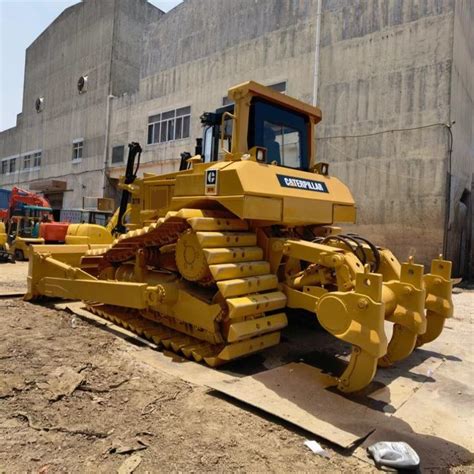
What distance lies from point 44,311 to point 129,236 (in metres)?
2.03

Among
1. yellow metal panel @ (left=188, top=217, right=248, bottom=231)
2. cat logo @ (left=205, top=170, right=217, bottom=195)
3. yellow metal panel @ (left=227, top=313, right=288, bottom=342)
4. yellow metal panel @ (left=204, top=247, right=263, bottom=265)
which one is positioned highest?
cat logo @ (left=205, top=170, right=217, bottom=195)

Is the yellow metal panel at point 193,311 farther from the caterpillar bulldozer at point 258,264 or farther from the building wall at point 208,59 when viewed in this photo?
the building wall at point 208,59

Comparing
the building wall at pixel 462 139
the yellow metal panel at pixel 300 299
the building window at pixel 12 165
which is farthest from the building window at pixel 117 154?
the yellow metal panel at pixel 300 299

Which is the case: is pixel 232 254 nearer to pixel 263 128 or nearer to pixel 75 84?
pixel 263 128

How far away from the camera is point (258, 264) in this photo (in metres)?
4.24

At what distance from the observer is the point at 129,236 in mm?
5020

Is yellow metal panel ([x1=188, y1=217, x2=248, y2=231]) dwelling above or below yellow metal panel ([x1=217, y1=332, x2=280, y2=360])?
above

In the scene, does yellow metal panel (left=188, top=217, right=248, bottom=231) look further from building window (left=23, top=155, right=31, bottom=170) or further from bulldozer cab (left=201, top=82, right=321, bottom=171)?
building window (left=23, top=155, right=31, bottom=170)

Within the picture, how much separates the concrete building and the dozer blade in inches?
296

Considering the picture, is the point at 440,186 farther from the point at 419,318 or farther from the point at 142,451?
the point at 142,451

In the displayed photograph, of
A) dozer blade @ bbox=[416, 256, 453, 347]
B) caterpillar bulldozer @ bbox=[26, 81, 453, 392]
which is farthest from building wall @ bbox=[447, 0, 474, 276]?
caterpillar bulldozer @ bbox=[26, 81, 453, 392]

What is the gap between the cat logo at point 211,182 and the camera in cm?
434

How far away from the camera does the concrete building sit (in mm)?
11656

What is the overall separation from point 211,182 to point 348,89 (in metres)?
10.5
